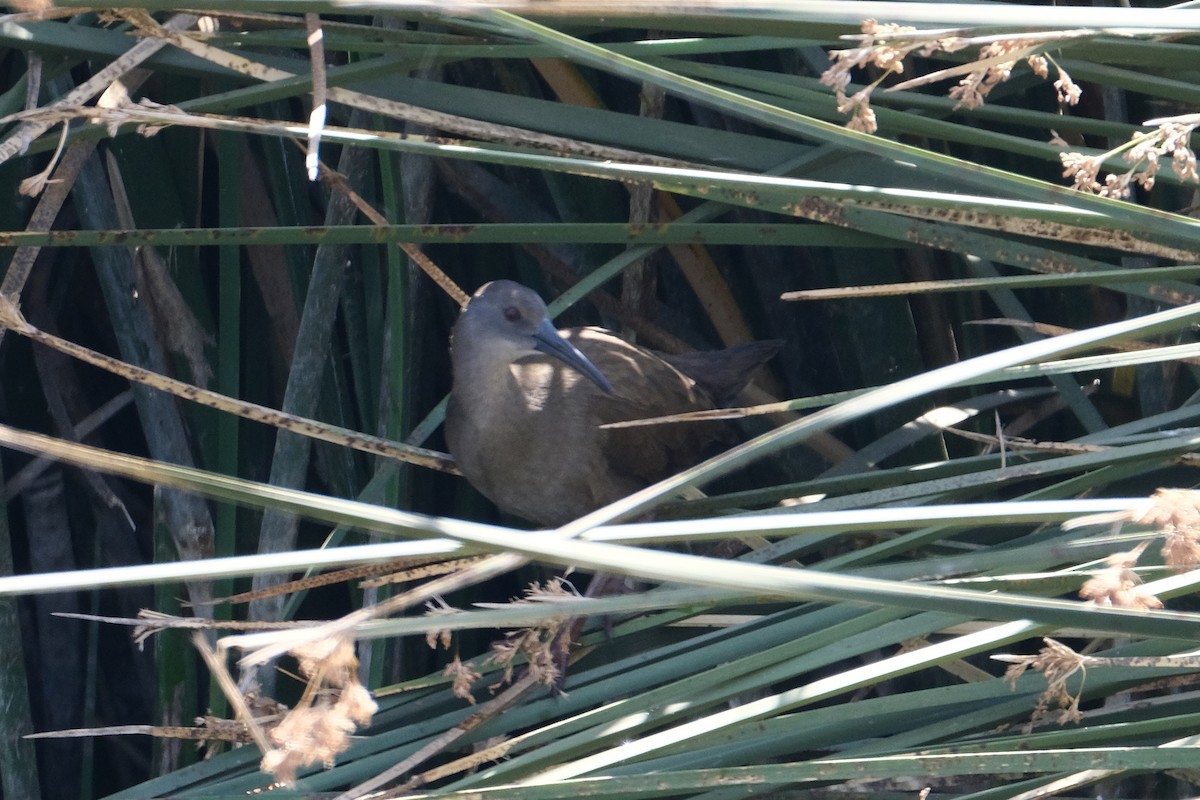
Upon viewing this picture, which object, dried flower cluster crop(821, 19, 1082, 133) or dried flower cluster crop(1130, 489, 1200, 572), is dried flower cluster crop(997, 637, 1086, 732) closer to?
dried flower cluster crop(1130, 489, 1200, 572)

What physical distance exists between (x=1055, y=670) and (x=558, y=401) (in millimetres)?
1572

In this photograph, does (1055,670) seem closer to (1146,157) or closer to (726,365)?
(1146,157)

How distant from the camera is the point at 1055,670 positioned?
48.7 inches

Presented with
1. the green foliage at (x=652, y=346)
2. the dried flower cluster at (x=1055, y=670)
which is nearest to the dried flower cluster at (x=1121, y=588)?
the green foliage at (x=652, y=346)

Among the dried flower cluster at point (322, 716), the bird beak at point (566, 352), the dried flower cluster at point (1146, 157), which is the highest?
the dried flower cluster at point (1146, 157)

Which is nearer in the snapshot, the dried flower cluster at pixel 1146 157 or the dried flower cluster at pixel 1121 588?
the dried flower cluster at pixel 1121 588

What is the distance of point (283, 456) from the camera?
7.24ft

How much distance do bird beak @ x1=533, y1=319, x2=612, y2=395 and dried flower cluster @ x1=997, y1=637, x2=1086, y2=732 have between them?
49.7 inches

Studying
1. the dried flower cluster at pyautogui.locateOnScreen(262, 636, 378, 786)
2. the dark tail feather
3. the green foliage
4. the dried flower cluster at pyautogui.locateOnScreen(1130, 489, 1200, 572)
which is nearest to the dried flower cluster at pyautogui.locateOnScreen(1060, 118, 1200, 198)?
the green foliage

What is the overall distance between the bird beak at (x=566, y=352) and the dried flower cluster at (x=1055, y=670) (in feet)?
4.14

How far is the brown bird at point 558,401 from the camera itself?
248 cm

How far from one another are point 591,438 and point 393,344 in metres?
0.67

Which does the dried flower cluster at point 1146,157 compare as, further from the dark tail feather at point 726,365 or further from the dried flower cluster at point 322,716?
the dark tail feather at point 726,365

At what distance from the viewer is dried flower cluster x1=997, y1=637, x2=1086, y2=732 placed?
3.85ft
